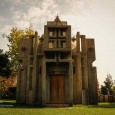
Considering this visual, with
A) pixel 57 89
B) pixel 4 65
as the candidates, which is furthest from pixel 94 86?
pixel 4 65

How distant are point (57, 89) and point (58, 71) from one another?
1.88 m

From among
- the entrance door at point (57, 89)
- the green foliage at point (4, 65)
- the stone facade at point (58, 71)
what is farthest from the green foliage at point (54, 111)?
the green foliage at point (4, 65)

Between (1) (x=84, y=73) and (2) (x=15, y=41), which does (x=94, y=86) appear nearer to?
(1) (x=84, y=73)

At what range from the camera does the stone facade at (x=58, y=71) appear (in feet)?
78.6

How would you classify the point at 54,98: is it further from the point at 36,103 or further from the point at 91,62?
the point at 91,62

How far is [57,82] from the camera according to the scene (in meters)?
25.0

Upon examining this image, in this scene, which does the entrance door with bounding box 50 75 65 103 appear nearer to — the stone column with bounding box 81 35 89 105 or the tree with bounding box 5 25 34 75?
the stone column with bounding box 81 35 89 105

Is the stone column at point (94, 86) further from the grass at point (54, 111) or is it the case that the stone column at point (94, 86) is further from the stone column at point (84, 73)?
the grass at point (54, 111)

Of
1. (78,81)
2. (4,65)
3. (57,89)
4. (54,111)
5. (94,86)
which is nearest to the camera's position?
(54,111)

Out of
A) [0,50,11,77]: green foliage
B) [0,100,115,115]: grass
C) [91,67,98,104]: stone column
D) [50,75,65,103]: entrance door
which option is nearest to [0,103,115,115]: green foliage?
[0,100,115,115]: grass

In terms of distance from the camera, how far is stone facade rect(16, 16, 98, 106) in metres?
24.0

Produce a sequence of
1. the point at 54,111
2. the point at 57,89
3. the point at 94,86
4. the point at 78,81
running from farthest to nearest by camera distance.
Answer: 1. the point at 94,86
2. the point at 57,89
3. the point at 78,81
4. the point at 54,111

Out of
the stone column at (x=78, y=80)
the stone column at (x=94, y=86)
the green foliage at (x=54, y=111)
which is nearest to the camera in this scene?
the green foliage at (x=54, y=111)

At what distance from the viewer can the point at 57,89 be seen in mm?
24906
